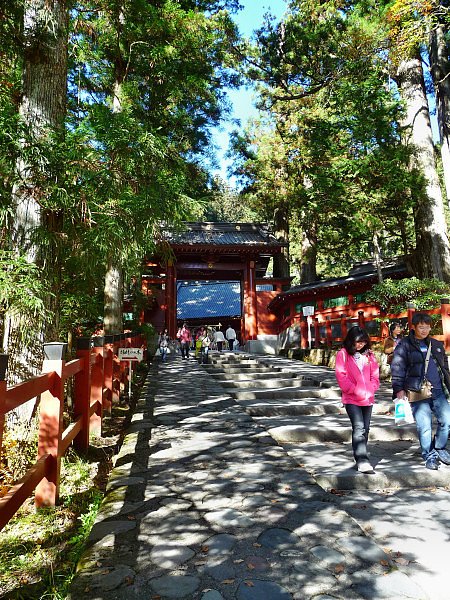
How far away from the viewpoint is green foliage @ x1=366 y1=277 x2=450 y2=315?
834cm

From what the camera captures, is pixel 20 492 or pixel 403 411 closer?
pixel 20 492

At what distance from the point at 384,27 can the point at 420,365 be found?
9.29 m

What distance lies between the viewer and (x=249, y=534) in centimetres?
230

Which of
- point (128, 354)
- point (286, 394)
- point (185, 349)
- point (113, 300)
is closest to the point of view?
point (128, 354)

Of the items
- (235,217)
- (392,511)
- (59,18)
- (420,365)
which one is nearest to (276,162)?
(59,18)

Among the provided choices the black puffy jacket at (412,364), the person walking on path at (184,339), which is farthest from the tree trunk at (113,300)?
the person walking on path at (184,339)

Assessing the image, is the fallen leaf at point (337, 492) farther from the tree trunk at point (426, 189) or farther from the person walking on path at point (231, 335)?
the person walking on path at point (231, 335)

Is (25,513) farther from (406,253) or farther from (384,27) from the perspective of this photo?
(384,27)

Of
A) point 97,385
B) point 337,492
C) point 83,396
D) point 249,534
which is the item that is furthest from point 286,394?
point 249,534

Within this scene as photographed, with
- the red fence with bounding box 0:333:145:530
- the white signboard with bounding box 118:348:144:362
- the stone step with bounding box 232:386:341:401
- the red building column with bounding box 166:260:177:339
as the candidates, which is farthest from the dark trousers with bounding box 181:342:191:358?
the red fence with bounding box 0:333:145:530

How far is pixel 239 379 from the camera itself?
9.71m

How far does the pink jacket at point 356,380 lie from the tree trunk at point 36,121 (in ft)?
9.31

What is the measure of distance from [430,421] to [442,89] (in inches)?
389

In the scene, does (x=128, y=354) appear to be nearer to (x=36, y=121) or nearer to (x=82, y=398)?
(x=82, y=398)
